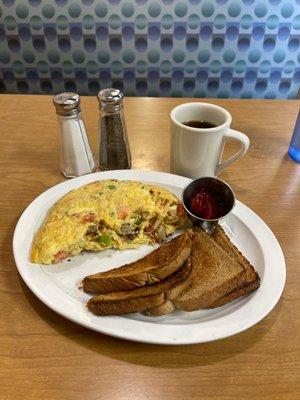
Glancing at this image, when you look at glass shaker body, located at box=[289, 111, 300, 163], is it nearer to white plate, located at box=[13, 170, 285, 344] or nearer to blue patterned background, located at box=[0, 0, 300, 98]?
white plate, located at box=[13, 170, 285, 344]

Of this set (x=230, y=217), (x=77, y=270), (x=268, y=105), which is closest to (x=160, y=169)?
(x=230, y=217)

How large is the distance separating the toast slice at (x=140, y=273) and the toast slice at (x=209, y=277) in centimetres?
3

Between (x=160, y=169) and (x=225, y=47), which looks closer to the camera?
(x=160, y=169)

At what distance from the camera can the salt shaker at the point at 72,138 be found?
1.00 meters

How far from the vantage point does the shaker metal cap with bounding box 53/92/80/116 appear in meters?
0.99

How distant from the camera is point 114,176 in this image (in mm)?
1050

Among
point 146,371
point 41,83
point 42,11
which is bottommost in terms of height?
point 41,83

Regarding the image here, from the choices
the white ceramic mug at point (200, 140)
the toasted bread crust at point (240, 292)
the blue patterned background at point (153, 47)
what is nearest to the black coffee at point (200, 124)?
the white ceramic mug at point (200, 140)

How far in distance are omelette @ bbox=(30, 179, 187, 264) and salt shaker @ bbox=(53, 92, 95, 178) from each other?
5.9 inches

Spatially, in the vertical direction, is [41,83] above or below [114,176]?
below

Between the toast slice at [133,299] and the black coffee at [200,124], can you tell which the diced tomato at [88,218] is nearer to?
the toast slice at [133,299]

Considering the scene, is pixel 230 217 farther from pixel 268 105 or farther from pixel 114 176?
pixel 268 105

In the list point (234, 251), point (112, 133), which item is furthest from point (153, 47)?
point (234, 251)

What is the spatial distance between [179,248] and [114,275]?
0.15 m
